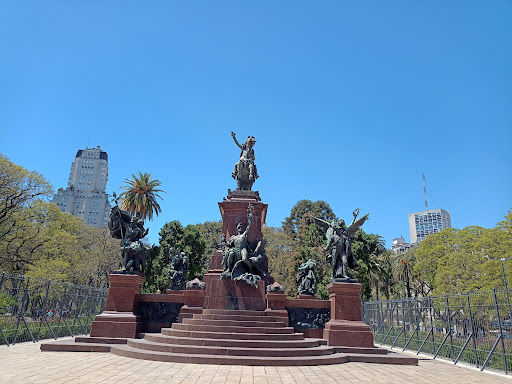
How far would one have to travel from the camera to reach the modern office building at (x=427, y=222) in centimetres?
15338

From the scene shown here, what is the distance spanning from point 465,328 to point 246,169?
38.1 feet

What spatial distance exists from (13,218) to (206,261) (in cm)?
2822

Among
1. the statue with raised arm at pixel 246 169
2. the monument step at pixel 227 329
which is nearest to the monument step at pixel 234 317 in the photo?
the monument step at pixel 227 329

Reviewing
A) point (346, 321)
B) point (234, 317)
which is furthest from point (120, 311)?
point (346, 321)

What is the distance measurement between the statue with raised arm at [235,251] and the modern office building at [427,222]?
153987 millimetres

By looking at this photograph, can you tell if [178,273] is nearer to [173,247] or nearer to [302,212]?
[173,247]

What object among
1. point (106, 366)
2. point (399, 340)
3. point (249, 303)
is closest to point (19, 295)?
point (106, 366)

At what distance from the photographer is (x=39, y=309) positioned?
1617 centimetres

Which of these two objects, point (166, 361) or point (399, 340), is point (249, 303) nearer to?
point (166, 361)

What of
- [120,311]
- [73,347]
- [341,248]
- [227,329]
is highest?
[341,248]

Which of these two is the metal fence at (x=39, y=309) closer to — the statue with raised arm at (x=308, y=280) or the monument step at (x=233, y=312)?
the monument step at (x=233, y=312)

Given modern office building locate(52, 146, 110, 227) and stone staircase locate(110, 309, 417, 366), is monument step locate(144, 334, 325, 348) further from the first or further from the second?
modern office building locate(52, 146, 110, 227)

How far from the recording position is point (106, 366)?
8773 mm

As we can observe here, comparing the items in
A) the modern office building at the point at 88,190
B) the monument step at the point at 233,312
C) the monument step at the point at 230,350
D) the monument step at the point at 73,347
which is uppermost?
the modern office building at the point at 88,190
